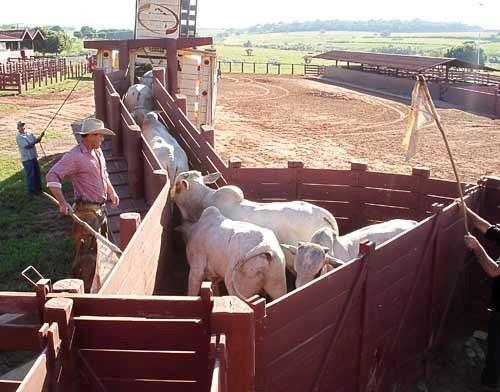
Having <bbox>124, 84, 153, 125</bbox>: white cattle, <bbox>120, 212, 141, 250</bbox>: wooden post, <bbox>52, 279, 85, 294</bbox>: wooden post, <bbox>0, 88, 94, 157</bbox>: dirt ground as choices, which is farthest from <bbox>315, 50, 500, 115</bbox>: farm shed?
<bbox>52, 279, 85, 294</bbox>: wooden post

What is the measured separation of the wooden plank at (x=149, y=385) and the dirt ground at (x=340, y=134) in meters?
11.2

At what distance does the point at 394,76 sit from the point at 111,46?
26823mm

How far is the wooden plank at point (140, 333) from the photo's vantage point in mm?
2916

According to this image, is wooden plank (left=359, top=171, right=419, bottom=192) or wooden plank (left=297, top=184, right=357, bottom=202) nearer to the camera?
wooden plank (left=359, top=171, right=419, bottom=192)

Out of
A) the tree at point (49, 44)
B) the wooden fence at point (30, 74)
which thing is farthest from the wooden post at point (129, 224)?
the tree at point (49, 44)

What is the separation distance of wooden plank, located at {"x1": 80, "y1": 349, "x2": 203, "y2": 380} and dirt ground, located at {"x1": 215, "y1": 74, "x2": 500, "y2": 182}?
37.1ft

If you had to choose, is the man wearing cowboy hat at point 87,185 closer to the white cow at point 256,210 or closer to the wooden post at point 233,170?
the white cow at point 256,210

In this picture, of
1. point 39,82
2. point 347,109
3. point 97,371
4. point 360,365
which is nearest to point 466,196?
point 360,365

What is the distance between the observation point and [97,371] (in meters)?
3.03

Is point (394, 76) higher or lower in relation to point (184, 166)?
higher

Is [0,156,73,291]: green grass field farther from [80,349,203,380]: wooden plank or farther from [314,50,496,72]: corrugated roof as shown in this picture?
[314,50,496,72]: corrugated roof

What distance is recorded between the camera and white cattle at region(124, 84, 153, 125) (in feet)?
32.5

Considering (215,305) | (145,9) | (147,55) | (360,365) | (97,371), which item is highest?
(145,9)

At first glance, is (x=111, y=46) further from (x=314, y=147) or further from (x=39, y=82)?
(x=39, y=82)
